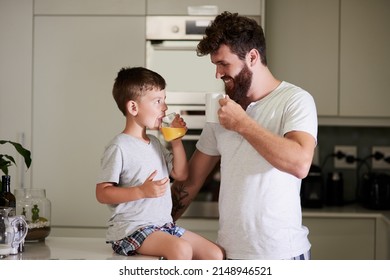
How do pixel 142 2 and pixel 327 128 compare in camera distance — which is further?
pixel 327 128

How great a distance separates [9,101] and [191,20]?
954mm

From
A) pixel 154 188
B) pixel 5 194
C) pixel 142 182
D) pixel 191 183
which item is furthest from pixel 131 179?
pixel 5 194

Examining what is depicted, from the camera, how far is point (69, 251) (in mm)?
1523

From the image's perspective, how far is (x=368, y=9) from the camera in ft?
10.0

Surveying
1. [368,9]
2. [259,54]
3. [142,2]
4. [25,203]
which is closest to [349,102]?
[368,9]

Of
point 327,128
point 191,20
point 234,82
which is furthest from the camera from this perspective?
point 327,128

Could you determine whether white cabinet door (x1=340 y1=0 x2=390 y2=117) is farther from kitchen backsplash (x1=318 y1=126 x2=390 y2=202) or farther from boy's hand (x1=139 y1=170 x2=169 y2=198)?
boy's hand (x1=139 y1=170 x2=169 y2=198)

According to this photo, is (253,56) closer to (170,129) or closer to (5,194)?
(170,129)

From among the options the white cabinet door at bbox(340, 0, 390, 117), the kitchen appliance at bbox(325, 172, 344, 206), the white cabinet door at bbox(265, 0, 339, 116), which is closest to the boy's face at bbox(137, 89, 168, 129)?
the white cabinet door at bbox(265, 0, 339, 116)

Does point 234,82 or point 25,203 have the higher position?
point 234,82

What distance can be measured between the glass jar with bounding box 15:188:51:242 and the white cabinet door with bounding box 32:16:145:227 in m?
1.30

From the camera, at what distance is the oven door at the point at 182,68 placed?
2.95 m

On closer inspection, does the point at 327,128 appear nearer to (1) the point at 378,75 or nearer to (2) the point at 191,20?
(1) the point at 378,75

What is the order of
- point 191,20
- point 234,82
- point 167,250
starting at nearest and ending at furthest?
point 167,250 → point 234,82 → point 191,20
